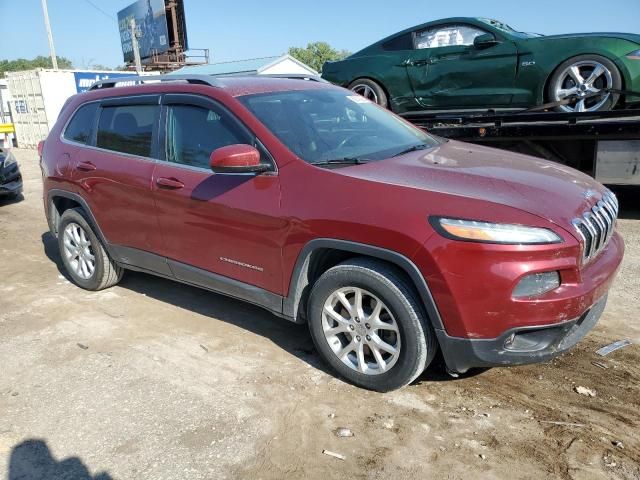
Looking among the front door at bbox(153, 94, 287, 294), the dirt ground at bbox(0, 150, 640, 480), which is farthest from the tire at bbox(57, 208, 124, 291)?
the front door at bbox(153, 94, 287, 294)

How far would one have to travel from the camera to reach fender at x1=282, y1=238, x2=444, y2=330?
2.79 meters

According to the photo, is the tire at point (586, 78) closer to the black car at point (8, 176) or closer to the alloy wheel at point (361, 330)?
the alloy wheel at point (361, 330)

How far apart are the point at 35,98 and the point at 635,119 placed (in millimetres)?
Answer: 20597

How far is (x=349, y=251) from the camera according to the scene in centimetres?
308

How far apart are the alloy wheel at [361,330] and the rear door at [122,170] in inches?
65.4

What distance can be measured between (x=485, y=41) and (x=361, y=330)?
5135 millimetres

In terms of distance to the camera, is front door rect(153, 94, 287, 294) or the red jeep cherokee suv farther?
front door rect(153, 94, 287, 294)

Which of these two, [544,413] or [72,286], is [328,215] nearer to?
[544,413]

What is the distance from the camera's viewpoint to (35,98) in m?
20.5

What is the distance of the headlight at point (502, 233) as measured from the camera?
8.54 ft

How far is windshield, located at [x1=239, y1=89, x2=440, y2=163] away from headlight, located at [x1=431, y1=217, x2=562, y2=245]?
0.93m

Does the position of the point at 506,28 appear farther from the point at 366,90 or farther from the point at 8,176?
the point at 8,176

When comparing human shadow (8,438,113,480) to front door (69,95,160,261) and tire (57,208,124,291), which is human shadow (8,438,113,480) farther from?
tire (57,208,124,291)

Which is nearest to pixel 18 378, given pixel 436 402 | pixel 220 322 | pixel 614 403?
pixel 220 322
